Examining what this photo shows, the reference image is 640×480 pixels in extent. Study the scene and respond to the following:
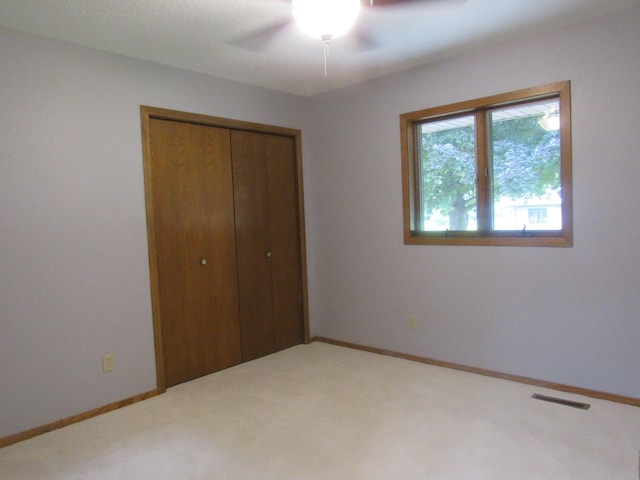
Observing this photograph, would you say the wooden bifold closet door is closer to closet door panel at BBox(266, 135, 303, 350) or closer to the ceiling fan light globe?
closet door panel at BBox(266, 135, 303, 350)

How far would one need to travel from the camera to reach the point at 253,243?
3764mm

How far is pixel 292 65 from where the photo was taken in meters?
3.22

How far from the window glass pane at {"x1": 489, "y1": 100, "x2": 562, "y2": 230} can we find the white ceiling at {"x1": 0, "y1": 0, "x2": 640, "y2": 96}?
0.54 meters

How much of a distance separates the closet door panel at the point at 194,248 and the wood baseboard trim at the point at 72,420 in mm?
262

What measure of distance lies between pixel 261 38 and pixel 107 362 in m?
2.30

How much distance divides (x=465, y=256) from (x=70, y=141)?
2790 mm

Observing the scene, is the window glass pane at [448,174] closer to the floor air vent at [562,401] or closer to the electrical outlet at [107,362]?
the floor air vent at [562,401]

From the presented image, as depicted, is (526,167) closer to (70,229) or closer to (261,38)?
(261,38)

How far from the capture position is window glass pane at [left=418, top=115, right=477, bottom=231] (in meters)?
3.25

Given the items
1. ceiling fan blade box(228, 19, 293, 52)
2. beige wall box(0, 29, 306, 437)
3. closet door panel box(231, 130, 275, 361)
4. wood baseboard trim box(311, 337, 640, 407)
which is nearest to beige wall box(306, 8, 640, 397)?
wood baseboard trim box(311, 337, 640, 407)

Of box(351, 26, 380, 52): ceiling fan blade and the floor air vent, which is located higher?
box(351, 26, 380, 52): ceiling fan blade

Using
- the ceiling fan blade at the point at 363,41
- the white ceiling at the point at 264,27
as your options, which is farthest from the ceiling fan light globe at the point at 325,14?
the ceiling fan blade at the point at 363,41

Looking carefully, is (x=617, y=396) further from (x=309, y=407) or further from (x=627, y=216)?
(x=309, y=407)

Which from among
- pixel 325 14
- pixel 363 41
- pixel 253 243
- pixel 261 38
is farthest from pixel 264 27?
pixel 253 243
